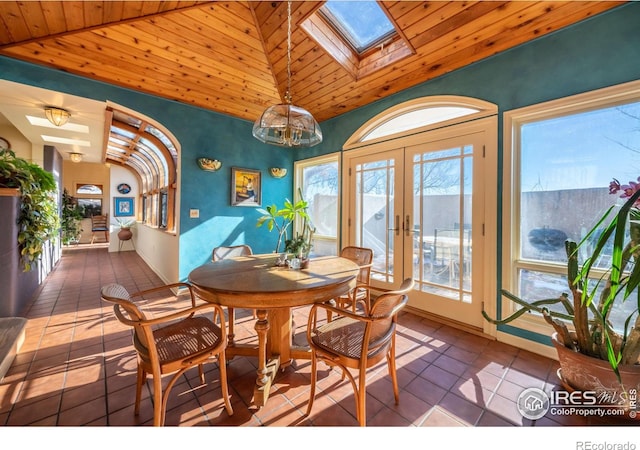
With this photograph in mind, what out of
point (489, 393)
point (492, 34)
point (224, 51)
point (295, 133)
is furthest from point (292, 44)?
point (489, 393)

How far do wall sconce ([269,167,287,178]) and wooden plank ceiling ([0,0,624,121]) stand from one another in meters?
1.19

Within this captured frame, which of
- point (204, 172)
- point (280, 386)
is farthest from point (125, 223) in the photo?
point (280, 386)

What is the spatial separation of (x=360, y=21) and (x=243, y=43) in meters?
1.41

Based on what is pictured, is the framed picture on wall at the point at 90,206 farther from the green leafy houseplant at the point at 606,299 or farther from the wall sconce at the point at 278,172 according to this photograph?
the green leafy houseplant at the point at 606,299

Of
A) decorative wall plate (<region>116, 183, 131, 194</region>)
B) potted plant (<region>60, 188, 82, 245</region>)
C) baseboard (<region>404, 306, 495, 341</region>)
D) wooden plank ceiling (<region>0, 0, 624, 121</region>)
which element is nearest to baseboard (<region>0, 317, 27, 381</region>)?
wooden plank ceiling (<region>0, 0, 624, 121</region>)

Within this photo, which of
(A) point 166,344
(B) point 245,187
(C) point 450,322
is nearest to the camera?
(A) point 166,344

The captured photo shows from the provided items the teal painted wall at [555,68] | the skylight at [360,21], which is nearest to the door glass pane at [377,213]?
the teal painted wall at [555,68]

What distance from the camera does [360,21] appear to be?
2.82 meters

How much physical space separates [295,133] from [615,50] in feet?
8.24

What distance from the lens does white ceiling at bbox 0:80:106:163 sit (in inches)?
110

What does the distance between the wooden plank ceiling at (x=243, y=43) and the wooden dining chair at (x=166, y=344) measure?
274 cm

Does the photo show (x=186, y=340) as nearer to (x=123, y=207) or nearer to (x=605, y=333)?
(x=605, y=333)

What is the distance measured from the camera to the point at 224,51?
3.03m
